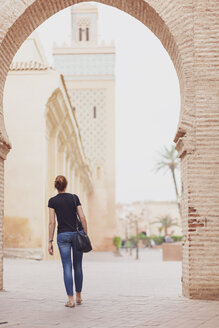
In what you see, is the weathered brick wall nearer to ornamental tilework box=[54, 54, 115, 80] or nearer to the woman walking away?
the woman walking away

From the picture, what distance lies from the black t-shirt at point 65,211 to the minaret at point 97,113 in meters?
34.7

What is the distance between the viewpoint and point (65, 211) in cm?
682

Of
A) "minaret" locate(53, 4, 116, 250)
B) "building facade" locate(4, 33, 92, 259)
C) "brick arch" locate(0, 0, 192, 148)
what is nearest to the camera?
"brick arch" locate(0, 0, 192, 148)

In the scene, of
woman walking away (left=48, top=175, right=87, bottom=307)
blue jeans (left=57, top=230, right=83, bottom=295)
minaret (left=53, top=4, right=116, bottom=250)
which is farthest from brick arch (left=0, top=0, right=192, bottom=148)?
minaret (left=53, top=4, right=116, bottom=250)

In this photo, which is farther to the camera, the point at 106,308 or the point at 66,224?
the point at 66,224

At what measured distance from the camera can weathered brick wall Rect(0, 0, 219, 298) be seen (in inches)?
301

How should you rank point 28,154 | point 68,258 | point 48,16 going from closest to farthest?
point 68,258 → point 48,16 → point 28,154

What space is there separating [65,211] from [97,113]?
36499 millimetres

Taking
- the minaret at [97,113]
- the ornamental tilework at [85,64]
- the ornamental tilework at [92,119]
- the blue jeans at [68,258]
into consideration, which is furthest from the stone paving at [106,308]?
the ornamental tilework at [85,64]

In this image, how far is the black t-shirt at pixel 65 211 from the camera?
22.4 feet

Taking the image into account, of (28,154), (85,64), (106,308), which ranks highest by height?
(85,64)

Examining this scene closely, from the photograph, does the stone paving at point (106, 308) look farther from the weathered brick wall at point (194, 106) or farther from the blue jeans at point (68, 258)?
the weathered brick wall at point (194, 106)

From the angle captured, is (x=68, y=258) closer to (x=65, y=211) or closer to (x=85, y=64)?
(x=65, y=211)

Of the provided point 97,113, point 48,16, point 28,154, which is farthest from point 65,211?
point 97,113
